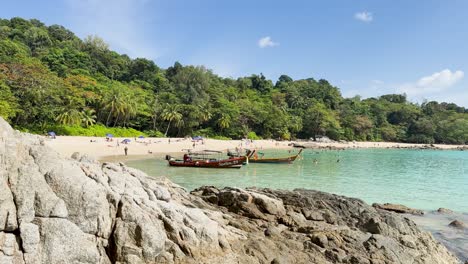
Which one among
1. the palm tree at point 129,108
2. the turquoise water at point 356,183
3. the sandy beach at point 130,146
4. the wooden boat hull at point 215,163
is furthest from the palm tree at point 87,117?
the wooden boat hull at point 215,163

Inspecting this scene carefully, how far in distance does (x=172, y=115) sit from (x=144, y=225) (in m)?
54.8

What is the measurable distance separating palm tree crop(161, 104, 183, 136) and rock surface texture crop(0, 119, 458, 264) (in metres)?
51.1

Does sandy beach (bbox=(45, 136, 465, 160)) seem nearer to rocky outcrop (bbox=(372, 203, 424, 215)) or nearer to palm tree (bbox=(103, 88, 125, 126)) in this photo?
palm tree (bbox=(103, 88, 125, 126))

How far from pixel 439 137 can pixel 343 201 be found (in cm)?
10316

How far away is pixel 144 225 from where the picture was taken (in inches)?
250

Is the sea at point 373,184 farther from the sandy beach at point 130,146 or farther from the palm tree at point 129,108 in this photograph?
the palm tree at point 129,108

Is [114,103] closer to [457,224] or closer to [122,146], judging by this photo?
→ [122,146]

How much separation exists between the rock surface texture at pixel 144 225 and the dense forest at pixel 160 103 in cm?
3748

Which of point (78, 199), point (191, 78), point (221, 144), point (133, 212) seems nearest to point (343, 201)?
point (133, 212)

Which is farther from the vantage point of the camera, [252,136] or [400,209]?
[252,136]

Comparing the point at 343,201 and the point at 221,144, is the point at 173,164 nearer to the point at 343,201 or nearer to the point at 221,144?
the point at 343,201

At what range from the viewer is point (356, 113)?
102500 mm

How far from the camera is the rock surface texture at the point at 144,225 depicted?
17.7 ft

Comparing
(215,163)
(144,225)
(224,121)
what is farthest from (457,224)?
(224,121)
